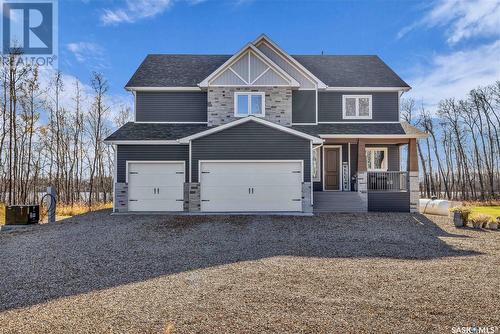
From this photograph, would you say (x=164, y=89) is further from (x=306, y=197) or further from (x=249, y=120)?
(x=306, y=197)

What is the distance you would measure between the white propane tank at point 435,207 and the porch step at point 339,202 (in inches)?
136

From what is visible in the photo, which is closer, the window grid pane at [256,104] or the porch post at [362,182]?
the porch post at [362,182]

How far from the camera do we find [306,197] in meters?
13.4

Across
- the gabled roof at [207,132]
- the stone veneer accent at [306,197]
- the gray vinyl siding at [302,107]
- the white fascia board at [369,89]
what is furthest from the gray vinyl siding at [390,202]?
the white fascia board at [369,89]

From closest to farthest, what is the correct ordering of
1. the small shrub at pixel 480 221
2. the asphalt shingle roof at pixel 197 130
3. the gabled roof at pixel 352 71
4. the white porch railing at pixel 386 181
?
the small shrub at pixel 480 221
the asphalt shingle roof at pixel 197 130
the white porch railing at pixel 386 181
the gabled roof at pixel 352 71

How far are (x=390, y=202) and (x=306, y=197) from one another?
15.6 feet

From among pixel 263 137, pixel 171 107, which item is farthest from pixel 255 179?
pixel 171 107

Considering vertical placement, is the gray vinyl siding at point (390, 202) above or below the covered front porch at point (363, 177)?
below

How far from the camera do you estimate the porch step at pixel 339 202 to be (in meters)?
14.8

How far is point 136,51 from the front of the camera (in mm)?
20359

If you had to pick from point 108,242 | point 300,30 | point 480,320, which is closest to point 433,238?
point 480,320

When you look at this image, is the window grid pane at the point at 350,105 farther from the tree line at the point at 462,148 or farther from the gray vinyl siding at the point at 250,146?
the tree line at the point at 462,148

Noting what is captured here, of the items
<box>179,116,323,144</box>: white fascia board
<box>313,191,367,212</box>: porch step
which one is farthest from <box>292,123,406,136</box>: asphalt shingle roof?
<box>313,191,367,212</box>: porch step

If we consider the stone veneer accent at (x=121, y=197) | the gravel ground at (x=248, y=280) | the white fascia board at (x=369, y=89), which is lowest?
the gravel ground at (x=248, y=280)
